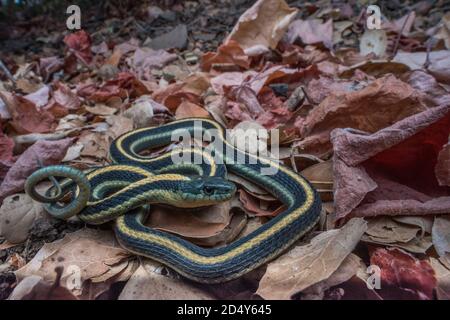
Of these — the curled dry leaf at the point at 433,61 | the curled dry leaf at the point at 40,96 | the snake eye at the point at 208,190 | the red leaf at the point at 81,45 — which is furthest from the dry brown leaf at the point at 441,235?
the red leaf at the point at 81,45

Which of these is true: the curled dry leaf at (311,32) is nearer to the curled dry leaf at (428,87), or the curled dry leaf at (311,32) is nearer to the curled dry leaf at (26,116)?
the curled dry leaf at (428,87)

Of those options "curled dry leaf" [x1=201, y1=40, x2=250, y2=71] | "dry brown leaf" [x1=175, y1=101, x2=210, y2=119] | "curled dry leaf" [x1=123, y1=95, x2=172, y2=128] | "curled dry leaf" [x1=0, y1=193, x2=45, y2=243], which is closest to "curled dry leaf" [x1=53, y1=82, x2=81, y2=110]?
"curled dry leaf" [x1=123, y1=95, x2=172, y2=128]

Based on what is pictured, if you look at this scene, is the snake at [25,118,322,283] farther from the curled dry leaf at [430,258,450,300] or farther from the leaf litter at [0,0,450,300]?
the curled dry leaf at [430,258,450,300]

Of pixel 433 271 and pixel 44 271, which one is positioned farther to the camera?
pixel 44 271

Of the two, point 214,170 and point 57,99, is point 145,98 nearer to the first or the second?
point 57,99

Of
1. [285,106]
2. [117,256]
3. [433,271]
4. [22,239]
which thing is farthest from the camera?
[285,106]

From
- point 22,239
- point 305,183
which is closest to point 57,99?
point 22,239

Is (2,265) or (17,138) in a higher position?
(17,138)
